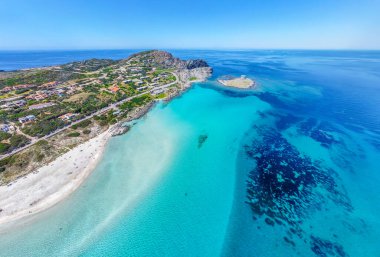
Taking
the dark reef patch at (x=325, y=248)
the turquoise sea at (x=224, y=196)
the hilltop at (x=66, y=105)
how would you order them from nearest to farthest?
the dark reef patch at (x=325, y=248), the turquoise sea at (x=224, y=196), the hilltop at (x=66, y=105)

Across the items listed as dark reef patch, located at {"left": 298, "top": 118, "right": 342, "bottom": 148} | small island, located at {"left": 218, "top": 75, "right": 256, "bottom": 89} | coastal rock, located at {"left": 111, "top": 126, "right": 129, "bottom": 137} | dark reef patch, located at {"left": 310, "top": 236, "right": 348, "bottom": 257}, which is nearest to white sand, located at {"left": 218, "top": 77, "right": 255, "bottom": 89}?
small island, located at {"left": 218, "top": 75, "right": 256, "bottom": 89}

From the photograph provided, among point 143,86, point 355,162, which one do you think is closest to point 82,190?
point 355,162

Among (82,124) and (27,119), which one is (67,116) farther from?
(27,119)

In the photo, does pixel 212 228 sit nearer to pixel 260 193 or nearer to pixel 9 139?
pixel 260 193

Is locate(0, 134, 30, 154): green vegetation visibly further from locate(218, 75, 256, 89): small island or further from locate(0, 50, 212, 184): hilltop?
locate(218, 75, 256, 89): small island

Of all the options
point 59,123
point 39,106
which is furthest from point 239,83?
point 39,106

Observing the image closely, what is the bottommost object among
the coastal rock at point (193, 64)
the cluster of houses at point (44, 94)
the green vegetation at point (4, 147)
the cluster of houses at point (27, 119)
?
the green vegetation at point (4, 147)

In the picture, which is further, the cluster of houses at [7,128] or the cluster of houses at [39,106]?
the cluster of houses at [39,106]

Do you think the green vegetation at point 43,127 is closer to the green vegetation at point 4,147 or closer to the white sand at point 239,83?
the green vegetation at point 4,147

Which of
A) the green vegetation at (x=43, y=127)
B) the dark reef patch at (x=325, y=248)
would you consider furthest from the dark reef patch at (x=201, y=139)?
the green vegetation at (x=43, y=127)
